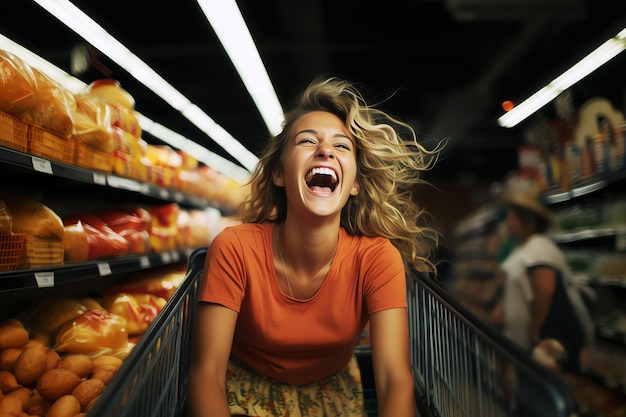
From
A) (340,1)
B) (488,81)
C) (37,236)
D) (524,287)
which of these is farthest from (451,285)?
(37,236)

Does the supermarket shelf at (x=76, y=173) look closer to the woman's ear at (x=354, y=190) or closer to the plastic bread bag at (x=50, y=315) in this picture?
the plastic bread bag at (x=50, y=315)

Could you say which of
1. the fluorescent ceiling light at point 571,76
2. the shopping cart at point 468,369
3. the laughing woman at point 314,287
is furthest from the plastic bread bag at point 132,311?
the fluorescent ceiling light at point 571,76

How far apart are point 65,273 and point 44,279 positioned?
0.69 ft

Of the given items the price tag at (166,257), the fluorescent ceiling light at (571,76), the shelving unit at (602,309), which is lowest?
the shelving unit at (602,309)

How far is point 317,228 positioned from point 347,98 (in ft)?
1.60

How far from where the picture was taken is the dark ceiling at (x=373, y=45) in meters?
6.06

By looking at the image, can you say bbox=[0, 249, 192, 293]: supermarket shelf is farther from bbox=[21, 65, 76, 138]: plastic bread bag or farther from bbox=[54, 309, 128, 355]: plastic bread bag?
bbox=[21, 65, 76, 138]: plastic bread bag

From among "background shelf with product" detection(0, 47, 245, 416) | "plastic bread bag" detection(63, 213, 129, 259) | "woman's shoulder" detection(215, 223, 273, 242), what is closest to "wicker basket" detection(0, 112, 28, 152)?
"background shelf with product" detection(0, 47, 245, 416)

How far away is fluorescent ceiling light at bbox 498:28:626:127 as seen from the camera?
17.6ft

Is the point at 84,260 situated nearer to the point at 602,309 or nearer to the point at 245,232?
the point at 245,232

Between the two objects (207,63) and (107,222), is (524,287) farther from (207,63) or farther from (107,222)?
(207,63)

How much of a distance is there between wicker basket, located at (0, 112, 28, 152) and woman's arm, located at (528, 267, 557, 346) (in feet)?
11.0

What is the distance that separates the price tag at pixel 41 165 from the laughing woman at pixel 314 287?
41.4 inches

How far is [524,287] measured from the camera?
4.55 metres
